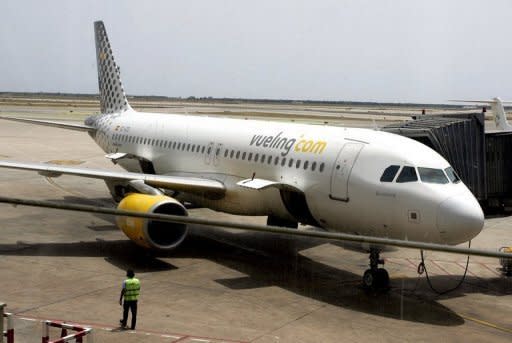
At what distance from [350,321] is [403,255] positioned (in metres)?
7.67

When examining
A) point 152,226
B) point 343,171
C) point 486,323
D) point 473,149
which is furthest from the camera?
point 473,149

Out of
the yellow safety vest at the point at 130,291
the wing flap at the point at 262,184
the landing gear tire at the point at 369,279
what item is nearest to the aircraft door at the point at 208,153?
the wing flap at the point at 262,184

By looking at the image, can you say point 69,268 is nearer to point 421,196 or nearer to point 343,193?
point 343,193

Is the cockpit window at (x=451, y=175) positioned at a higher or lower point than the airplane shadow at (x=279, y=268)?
higher

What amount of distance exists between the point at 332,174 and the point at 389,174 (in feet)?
6.12

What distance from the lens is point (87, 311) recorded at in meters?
12.9

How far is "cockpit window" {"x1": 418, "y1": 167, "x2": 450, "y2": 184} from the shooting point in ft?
57.3

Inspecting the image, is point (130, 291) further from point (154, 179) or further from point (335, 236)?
point (154, 179)

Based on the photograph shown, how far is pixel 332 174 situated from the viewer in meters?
19.2

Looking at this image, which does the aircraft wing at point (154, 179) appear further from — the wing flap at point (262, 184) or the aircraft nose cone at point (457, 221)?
the aircraft nose cone at point (457, 221)

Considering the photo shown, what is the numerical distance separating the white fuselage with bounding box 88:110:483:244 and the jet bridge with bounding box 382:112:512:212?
7.19ft

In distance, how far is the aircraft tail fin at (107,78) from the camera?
35.7m

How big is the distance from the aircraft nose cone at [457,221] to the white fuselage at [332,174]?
0.08 ft

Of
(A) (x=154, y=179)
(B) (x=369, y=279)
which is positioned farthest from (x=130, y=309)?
(A) (x=154, y=179)
